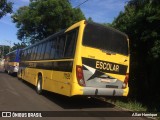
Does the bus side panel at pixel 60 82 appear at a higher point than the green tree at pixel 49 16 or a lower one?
lower

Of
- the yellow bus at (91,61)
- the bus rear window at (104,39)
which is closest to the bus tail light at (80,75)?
the yellow bus at (91,61)

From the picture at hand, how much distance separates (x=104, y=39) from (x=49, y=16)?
81.7 ft

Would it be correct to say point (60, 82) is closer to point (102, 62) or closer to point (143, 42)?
point (102, 62)

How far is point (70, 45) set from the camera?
11.6 m

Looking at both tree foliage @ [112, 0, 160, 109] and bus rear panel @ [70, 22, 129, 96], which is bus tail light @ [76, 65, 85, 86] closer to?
bus rear panel @ [70, 22, 129, 96]

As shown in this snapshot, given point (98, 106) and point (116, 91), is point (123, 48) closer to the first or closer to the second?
point (116, 91)

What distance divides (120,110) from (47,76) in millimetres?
4162

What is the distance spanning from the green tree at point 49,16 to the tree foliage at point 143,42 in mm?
19459

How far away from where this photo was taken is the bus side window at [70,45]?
11.4 m

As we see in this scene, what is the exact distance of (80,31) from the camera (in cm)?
1117

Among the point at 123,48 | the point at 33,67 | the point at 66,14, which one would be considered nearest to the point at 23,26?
the point at 66,14

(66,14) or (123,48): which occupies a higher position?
(66,14)

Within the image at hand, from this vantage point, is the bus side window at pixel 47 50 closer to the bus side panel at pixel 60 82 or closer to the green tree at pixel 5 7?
the bus side panel at pixel 60 82

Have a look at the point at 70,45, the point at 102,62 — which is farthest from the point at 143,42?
the point at 70,45
